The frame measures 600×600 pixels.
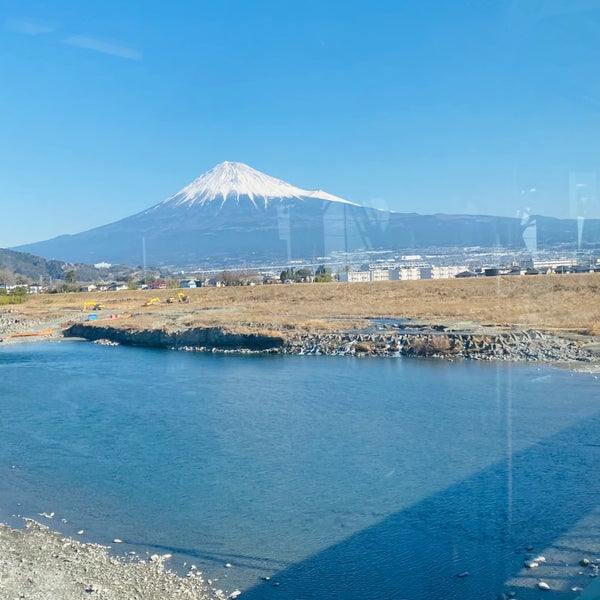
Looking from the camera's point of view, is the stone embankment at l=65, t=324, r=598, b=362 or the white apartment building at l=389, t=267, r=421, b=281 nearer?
the stone embankment at l=65, t=324, r=598, b=362

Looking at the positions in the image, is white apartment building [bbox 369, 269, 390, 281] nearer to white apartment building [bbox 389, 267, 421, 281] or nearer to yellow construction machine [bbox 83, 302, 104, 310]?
white apartment building [bbox 389, 267, 421, 281]

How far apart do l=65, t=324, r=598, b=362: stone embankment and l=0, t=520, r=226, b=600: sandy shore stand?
21.9 feet

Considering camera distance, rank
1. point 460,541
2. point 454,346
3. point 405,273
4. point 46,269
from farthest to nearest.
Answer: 1. point 46,269
2. point 405,273
3. point 454,346
4. point 460,541

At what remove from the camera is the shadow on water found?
9.72 ft

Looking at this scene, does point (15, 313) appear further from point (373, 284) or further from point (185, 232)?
point (185, 232)

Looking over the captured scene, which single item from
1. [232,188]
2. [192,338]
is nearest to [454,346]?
[192,338]

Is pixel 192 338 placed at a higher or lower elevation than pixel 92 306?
lower

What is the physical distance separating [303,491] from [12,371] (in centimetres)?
706

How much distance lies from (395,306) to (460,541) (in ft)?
39.9

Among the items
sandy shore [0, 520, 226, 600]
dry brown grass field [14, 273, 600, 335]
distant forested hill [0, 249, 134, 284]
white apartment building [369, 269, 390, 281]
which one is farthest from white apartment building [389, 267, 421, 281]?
distant forested hill [0, 249, 134, 284]

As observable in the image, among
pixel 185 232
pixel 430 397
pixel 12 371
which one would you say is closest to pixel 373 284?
pixel 12 371

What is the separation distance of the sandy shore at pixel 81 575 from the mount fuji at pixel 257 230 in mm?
7167

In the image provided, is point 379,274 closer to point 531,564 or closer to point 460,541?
point 460,541

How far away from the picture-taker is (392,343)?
33.5 ft
